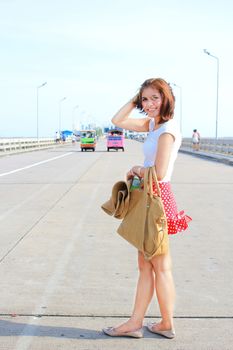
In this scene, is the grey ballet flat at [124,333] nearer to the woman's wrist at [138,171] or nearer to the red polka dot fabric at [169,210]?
the red polka dot fabric at [169,210]

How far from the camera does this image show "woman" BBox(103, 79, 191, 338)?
3.65 m

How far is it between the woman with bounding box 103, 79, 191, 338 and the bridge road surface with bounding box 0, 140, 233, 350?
6.1 inches

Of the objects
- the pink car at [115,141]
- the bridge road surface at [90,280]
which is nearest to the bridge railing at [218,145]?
the pink car at [115,141]

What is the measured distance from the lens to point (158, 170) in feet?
11.9

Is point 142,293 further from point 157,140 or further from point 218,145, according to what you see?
point 218,145

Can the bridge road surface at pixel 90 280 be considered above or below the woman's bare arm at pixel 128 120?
below

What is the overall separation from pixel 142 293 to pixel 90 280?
162cm

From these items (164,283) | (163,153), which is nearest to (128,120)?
(163,153)

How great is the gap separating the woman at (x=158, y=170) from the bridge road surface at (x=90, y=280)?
0.51 ft

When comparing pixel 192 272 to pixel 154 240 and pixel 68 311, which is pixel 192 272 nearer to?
pixel 68 311

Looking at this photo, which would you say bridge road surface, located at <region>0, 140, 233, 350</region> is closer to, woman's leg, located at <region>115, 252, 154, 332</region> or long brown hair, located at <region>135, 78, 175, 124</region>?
woman's leg, located at <region>115, 252, 154, 332</region>

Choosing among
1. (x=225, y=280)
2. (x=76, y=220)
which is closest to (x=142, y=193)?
(x=225, y=280)

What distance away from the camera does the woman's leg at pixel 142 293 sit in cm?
388

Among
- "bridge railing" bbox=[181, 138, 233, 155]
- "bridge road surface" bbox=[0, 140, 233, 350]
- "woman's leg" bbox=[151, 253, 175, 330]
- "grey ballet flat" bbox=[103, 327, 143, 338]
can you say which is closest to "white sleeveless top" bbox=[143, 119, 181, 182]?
"woman's leg" bbox=[151, 253, 175, 330]
